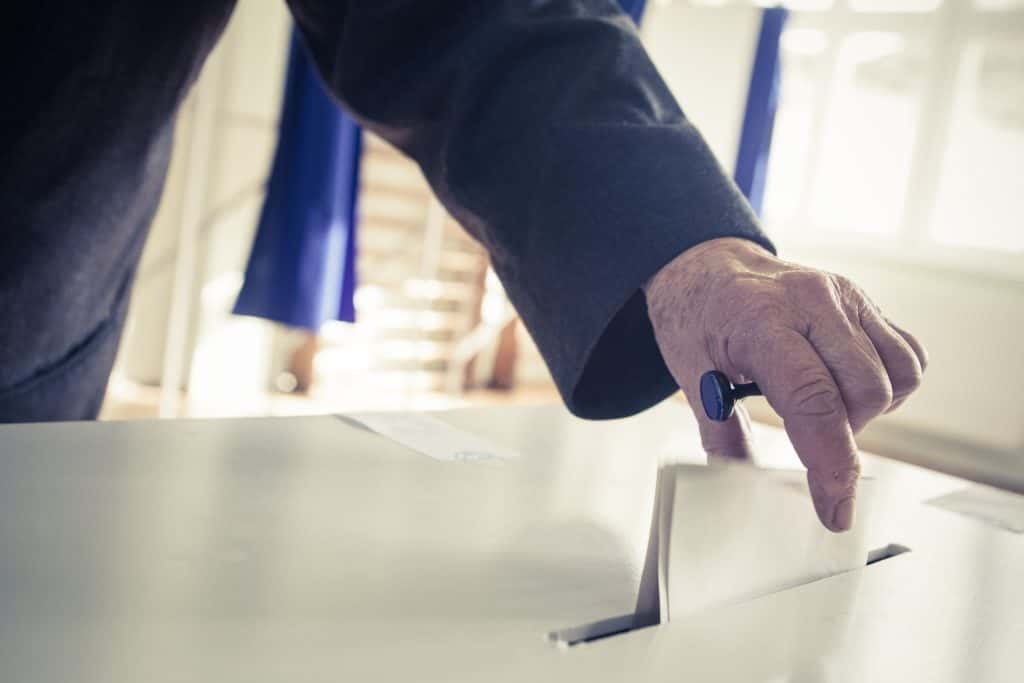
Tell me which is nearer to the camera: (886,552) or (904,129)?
(886,552)

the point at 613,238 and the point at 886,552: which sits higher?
the point at 613,238

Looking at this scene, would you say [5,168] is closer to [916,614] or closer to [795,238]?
[916,614]

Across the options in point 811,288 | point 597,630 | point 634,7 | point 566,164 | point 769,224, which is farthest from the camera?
point 769,224

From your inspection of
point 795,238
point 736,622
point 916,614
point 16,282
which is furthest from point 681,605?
point 795,238

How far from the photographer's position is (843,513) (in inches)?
20.1

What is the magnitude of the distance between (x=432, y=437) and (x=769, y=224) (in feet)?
14.7

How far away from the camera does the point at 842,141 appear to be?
15.7 feet

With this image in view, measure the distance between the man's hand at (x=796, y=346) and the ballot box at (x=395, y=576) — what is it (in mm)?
47

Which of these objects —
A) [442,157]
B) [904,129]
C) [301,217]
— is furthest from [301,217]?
[904,129]

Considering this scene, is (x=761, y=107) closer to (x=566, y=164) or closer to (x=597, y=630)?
(x=566, y=164)

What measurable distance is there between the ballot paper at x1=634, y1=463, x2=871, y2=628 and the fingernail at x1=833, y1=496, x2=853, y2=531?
0.02m

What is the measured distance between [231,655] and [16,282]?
63 cm

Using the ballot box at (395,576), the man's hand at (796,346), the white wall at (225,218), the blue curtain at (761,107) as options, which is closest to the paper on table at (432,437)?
the ballot box at (395,576)

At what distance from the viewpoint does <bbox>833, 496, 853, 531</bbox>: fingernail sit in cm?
51
